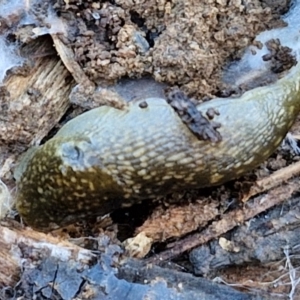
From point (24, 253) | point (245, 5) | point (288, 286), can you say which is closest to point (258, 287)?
point (288, 286)

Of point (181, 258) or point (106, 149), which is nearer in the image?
point (106, 149)

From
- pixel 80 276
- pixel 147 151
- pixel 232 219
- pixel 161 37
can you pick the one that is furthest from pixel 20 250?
pixel 161 37

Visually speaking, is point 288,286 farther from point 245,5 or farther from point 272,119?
point 245,5

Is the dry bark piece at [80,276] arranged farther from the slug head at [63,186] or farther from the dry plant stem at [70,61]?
the dry plant stem at [70,61]

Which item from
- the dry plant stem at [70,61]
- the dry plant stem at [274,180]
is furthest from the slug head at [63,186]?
the dry plant stem at [274,180]

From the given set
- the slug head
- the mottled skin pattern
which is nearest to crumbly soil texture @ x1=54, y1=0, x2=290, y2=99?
the mottled skin pattern

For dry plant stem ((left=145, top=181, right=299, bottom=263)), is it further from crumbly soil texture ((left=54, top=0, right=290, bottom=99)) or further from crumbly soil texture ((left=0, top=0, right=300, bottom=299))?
crumbly soil texture ((left=54, top=0, right=290, bottom=99))

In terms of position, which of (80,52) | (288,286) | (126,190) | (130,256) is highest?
(80,52)
